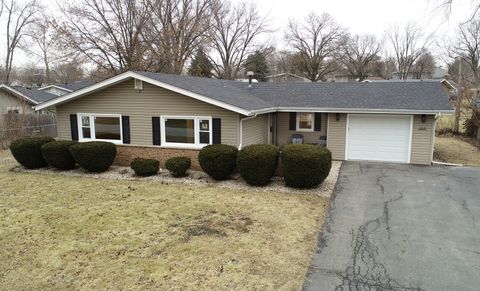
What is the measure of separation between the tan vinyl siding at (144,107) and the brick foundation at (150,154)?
0.29 m

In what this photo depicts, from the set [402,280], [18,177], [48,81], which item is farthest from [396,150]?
[48,81]

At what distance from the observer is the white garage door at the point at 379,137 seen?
1345 centimetres

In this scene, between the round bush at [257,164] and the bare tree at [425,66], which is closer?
the round bush at [257,164]

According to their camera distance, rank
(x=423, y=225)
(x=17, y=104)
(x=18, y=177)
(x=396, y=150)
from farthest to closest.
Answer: (x=17, y=104) < (x=396, y=150) < (x=18, y=177) < (x=423, y=225)

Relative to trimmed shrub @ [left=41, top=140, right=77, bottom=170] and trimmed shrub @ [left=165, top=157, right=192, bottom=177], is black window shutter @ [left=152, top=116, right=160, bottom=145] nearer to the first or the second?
trimmed shrub @ [left=165, top=157, right=192, bottom=177]

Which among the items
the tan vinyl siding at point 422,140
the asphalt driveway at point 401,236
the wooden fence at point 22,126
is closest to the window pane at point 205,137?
the asphalt driveway at point 401,236

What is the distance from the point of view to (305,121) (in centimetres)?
1576

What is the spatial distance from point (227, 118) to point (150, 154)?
3.49 metres

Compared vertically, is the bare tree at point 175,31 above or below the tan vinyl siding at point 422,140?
above

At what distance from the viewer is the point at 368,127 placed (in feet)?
45.9

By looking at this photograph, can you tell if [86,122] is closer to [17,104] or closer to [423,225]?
[423,225]

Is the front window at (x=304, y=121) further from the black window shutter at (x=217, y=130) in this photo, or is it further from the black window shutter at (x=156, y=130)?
the black window shutter at (x=156, y=130)

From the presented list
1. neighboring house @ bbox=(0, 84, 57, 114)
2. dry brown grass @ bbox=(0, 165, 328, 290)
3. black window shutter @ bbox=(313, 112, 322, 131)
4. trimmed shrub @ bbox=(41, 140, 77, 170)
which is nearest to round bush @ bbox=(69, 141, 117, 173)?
trimmed shrub @ bbox=(41, 140, 77, 170)

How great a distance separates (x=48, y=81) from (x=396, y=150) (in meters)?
54.8
